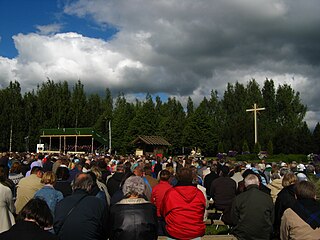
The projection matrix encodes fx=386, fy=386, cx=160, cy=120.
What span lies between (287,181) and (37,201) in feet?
15.6

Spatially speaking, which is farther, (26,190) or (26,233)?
(26,190)

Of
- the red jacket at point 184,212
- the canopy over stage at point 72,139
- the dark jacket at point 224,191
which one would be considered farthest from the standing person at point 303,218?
the canopy over stage at point 72,139

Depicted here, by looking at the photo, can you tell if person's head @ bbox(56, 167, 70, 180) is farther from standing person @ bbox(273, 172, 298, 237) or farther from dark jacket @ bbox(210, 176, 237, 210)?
standing person @ bbox(273, 172, 298, 237)

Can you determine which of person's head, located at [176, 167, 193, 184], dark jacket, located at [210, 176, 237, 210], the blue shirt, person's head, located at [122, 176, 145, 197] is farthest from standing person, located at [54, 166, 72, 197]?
dark jacket, located at [210, 176, 237, 210]

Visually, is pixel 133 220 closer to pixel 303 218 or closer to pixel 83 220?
pixel 83 220

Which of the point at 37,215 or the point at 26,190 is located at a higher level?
the point at 37,215

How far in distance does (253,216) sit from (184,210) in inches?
42.5

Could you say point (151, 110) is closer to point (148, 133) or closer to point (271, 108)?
point (148, 133)

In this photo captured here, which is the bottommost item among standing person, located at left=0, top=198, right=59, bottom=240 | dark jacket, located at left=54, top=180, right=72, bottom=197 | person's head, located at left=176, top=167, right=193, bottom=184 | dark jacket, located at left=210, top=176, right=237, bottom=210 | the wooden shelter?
dark jacket, located at left=210, top=176, right=237, bottom=210

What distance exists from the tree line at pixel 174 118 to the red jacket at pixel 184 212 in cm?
4508

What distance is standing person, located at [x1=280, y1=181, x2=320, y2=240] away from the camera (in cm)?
464

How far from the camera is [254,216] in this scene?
18.4ft

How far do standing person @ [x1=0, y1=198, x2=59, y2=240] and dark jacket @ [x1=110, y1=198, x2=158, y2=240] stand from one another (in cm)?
120

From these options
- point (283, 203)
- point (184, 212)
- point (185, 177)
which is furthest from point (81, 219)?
point (283, 203)
